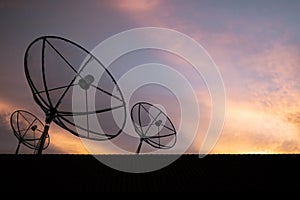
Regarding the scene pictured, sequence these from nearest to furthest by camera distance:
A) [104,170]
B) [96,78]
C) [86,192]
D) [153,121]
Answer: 1. [86,192]
2. [96,78]
3. [104,170]
4. [153,121]

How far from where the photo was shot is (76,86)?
19062mm

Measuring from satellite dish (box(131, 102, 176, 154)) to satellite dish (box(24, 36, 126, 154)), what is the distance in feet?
26.8

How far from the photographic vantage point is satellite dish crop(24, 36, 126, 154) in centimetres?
1748

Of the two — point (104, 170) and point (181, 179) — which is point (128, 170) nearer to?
point (104, 170)

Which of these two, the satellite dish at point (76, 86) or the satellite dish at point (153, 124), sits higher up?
the satellite dish at point (153, 124)

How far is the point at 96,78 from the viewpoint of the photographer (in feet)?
62.4

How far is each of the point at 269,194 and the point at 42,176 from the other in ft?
44.0

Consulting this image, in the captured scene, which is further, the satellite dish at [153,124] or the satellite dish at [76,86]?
the satellite dish at [153,124]

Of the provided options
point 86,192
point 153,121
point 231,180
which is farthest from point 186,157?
point 86,192

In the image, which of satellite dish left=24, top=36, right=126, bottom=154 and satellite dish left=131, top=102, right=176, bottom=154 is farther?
satellite dish left=131, top=102, right=176, bottom=154

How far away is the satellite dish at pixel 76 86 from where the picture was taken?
17484 millimetres

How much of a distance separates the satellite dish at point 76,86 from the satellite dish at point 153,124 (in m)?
8.17

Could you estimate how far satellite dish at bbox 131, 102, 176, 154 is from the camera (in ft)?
92.6

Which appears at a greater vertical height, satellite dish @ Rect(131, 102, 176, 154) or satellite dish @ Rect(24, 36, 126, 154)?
satellite dish @ Rect(131, 102, 176, 154)
